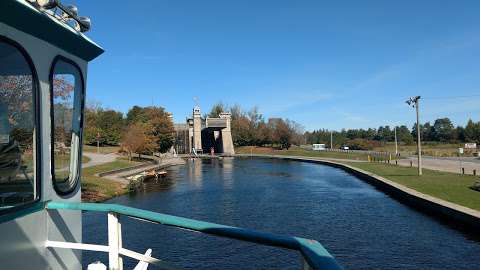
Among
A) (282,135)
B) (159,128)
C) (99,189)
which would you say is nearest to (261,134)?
(282,135)

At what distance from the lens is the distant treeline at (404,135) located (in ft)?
348

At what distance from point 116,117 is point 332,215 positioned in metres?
82.1

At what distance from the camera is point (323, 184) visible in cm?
3541

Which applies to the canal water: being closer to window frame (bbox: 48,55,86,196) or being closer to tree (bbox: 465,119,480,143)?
window frame (bbox: 48,55,86,196)

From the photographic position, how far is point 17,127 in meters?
3.82

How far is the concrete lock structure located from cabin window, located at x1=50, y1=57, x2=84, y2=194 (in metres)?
90.5

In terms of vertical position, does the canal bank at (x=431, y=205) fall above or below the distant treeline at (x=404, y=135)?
below

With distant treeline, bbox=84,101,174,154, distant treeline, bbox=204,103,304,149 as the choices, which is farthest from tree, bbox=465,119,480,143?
distant treeline, bbox=84,101,174,154

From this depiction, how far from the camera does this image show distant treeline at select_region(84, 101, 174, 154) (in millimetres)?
61031

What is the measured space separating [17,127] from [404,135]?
5502 inches

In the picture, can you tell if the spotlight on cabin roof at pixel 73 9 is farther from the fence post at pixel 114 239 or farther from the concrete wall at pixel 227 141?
the concrete wall at pixel 227 141

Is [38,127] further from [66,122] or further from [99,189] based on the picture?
[99,189]

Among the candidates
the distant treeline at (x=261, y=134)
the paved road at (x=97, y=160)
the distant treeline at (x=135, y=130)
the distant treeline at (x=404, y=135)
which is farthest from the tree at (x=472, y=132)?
the paved road at (x=97, y=160)

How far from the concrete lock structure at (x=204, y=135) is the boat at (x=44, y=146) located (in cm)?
9073
